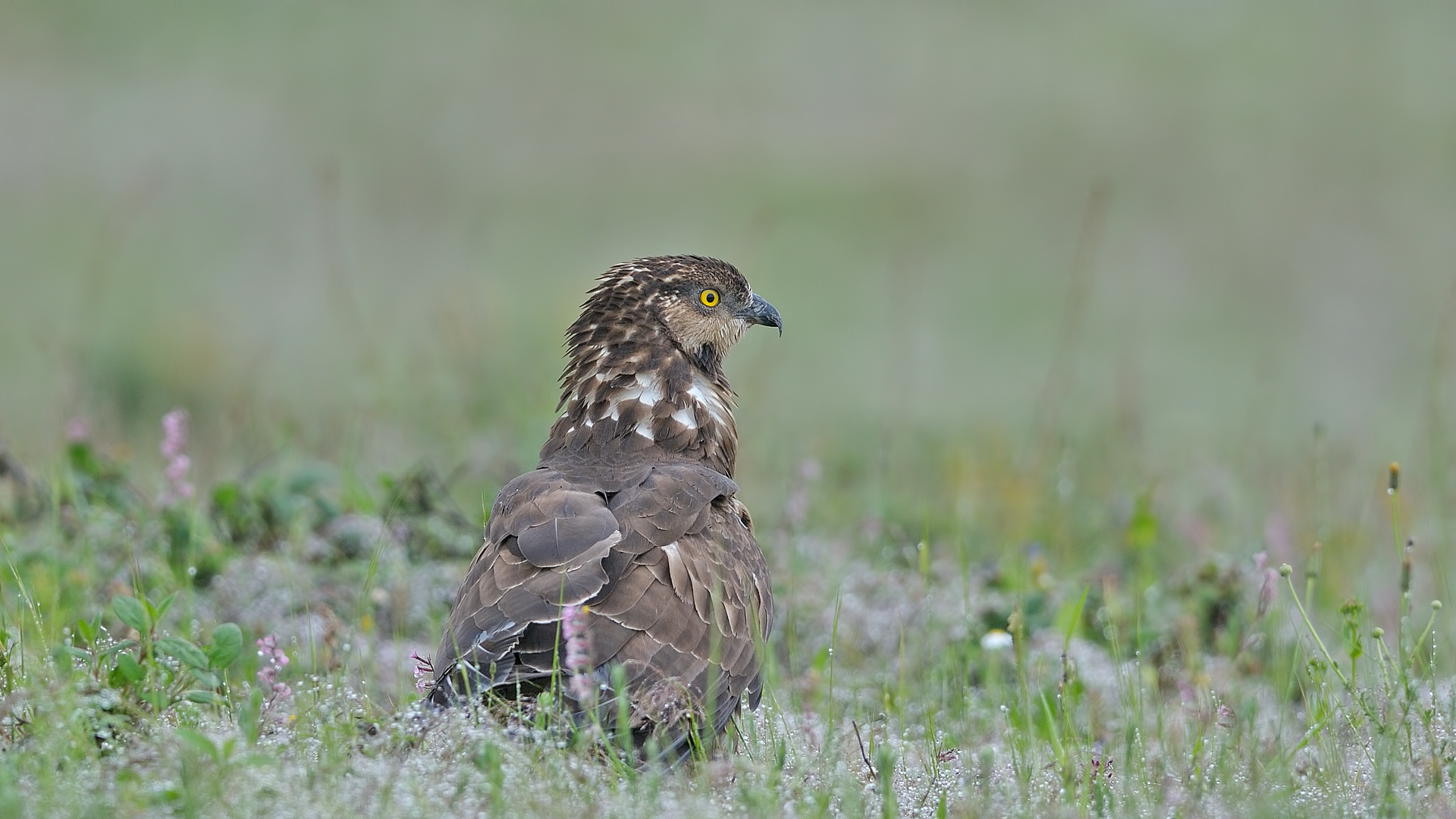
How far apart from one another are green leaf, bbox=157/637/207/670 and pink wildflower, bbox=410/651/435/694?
52 cm

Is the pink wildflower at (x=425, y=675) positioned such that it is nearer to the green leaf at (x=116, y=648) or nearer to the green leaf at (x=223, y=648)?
the green leaf at (x=223, y=648)

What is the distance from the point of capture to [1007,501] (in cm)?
764

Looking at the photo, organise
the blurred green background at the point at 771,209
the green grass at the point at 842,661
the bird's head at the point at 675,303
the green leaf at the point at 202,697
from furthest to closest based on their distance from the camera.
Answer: the blurred green background at the point at 771,209 < the bird's head at the point at 675,303 < the green leaf at the point at 202,697 < the green grass at the point at 842,661

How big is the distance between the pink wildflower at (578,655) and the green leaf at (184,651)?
93 centimetres

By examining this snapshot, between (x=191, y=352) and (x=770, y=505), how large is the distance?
17.6ft

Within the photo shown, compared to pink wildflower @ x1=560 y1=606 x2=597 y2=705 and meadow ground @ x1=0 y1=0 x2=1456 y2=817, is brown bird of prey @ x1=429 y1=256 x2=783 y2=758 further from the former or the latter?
meadow ground @ x1=0 y1=0 x2=1456 y2=817

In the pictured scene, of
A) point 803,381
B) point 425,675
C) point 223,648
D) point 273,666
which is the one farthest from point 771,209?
point 223,648

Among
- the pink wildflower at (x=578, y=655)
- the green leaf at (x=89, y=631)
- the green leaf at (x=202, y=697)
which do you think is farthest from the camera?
the green leaf at (x=89, y=631)

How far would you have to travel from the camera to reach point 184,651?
12.9 feet

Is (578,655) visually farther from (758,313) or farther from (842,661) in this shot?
(842,661)

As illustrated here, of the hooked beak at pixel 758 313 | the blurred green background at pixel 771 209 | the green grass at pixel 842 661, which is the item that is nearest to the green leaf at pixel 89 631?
the green grass at pixel 842 661

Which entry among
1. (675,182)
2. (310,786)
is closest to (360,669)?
(310,786)

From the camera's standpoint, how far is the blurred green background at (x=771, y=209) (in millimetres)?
11422

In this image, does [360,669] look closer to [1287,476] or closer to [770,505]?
[770,505]
